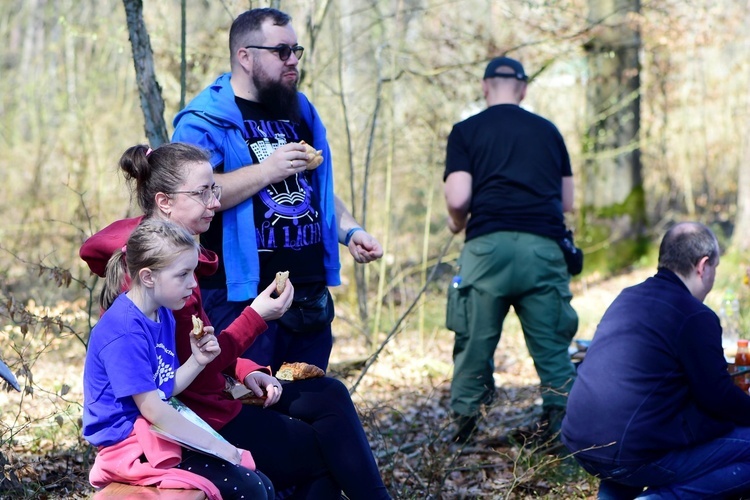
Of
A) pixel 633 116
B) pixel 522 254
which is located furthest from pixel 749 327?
pixel 633 116

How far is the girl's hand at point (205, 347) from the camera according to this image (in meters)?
2.84

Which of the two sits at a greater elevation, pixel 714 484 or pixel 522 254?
pixel 522 254

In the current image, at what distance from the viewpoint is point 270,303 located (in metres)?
3.13

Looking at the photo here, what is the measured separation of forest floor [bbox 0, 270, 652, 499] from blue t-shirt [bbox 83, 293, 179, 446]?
878mm

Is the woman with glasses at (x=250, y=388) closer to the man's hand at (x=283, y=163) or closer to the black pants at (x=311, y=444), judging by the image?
the black pants at (x=311, y=444)

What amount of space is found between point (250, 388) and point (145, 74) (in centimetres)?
193

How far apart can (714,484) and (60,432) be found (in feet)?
11.1

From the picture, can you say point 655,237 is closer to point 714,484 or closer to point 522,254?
point 522,254

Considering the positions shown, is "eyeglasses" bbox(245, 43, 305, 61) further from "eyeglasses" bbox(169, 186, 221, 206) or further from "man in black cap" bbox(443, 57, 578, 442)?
"man in black cap" bbox(443, 57, 578, 442)

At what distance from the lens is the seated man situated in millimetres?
3717

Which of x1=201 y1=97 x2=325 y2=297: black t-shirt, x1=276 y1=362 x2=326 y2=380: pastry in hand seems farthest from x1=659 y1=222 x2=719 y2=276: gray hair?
x1=276 y1=362 x2=326 y2=380: pastry in hand

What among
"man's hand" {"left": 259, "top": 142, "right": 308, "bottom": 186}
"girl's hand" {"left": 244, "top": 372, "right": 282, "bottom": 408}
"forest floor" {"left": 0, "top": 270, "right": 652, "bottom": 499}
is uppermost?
"man's hand" {"left": 259, "top": 142, "right": 308, "bottom": 186}

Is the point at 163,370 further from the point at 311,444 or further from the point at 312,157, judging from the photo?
the point at 312,157

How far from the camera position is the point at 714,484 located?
12.4 ft
